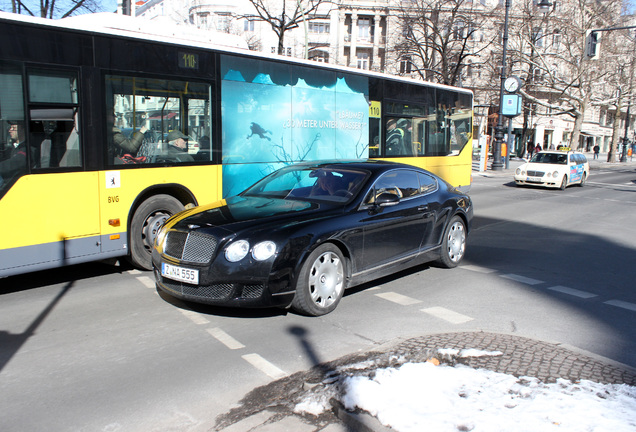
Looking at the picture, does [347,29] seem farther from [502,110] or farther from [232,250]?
[232,250]

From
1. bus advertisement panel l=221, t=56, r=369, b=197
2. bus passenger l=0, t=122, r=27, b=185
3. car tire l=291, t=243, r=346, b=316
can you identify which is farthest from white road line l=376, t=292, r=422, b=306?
bus passenger l=0, t=122, r=27, b=185

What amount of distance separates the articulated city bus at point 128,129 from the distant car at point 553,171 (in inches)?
576

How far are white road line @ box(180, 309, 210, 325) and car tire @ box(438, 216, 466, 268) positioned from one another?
3.59 meters

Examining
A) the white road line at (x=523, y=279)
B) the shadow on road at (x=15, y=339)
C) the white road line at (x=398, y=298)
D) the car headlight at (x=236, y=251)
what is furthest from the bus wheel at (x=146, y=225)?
the white road line at (x=523, y=279)

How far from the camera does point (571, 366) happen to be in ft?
13.7

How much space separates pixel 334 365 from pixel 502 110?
2946cm

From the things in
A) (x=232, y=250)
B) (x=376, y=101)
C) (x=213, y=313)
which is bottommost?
(x=213, y=313)

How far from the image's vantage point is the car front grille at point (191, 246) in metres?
5.09

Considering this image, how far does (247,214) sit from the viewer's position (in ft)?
18.3

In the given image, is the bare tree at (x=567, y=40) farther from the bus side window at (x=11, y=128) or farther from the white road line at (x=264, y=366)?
the white road line at (x=264, y=366)

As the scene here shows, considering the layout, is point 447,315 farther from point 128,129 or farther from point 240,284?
point 128,129

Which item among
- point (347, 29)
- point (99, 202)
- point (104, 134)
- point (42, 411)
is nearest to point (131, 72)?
point (104, 134)

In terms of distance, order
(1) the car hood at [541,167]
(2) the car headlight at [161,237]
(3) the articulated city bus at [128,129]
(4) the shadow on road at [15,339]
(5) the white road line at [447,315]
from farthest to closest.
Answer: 1. (1) the car hood at [541,167]
2. (3) the articulated city bus at [128,129]
3. (2) the car headlight at [161,237]
4. (5) the white road line at [447,315]
5. (4) the shadow on road at [15,339]

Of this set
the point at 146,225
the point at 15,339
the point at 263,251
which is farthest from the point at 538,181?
the point at 15,339
